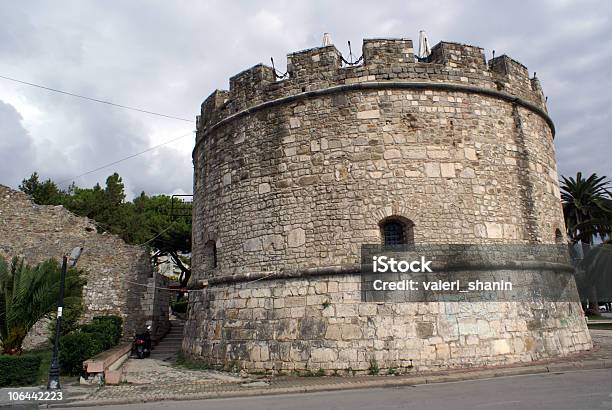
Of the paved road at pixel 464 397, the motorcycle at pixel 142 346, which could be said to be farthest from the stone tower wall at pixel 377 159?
the motorcycle at pixel 142 346

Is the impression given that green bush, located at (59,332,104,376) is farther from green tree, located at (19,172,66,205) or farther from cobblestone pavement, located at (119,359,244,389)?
green tree, located at (19,172,66,205)

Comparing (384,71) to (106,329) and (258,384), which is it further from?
(106,329)

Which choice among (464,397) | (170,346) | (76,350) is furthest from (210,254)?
(464,397)

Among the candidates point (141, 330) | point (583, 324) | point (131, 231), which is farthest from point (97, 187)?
point (583, 324)

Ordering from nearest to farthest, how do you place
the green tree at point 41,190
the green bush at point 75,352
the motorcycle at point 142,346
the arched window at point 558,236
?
the green bush at point 75,352, the arched window at point 558,236, the motorcycle at point 142,346, the green tree at point 41,190

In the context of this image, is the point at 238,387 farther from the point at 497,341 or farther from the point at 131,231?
the point at 131,231

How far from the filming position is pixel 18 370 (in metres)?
8.58

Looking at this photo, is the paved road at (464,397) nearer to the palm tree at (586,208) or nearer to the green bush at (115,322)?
the green bush at (115,322)

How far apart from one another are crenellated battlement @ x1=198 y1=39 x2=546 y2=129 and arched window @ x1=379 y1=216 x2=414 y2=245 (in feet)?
9.64

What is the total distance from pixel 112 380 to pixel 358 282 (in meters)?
5.36

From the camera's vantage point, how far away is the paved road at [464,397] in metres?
5.65

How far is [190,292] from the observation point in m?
11.6

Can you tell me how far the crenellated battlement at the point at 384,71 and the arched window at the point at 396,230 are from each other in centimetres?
294

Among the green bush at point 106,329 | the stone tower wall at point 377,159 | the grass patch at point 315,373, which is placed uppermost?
the stone tower wall at point 377,159
